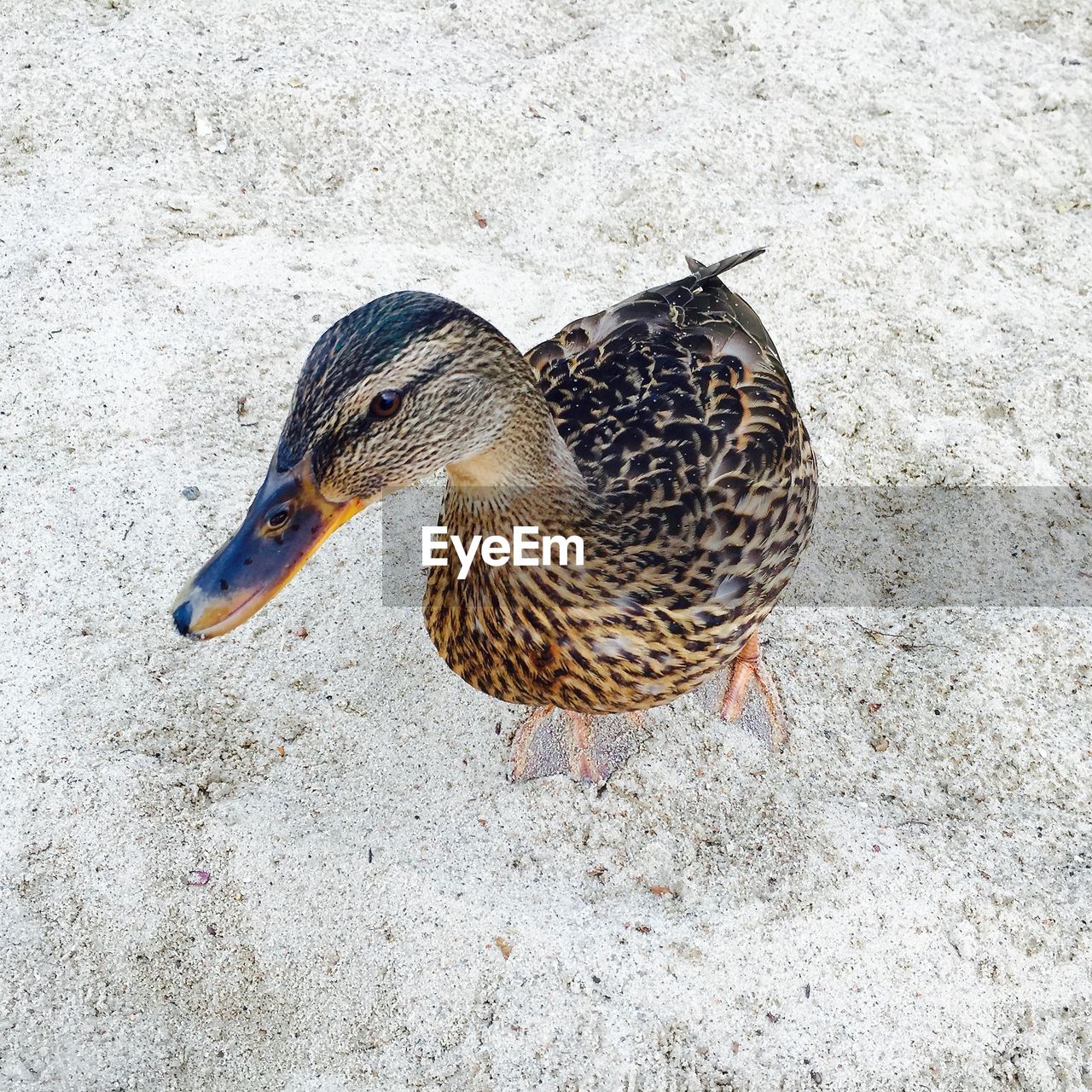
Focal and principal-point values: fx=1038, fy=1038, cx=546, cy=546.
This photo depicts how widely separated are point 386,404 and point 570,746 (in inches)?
56.2

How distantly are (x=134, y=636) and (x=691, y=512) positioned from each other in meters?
1.70

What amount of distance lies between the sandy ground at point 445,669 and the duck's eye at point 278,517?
3.89 ft

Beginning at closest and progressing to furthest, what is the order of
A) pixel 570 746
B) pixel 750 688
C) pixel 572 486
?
pixel 572 486 < pixel 570 746 < pixel 750 688

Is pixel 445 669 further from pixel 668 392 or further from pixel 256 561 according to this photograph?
pixel 256 561

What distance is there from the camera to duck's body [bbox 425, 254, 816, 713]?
2.32m

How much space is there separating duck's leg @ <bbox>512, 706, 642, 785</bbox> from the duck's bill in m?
1.25

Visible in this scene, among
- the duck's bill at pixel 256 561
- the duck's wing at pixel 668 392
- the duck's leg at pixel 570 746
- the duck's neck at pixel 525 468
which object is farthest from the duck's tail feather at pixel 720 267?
the duck's bill at pixel 256 561

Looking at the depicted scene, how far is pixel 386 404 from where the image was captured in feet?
6.20

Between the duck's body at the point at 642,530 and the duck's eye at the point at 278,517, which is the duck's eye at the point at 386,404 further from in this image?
the duck's body at the point at 642,530

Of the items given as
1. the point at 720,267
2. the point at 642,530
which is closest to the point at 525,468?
the point at 642,530

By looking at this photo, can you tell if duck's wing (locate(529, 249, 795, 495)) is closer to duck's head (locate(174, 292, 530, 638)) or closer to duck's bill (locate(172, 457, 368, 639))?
duck's head (locate(174, 292, 530, 638))

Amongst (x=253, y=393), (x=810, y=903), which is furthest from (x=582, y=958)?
(x=253, y=393)

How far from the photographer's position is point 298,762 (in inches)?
115

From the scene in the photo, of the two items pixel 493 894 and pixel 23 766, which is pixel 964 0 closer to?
pixel 493 894
